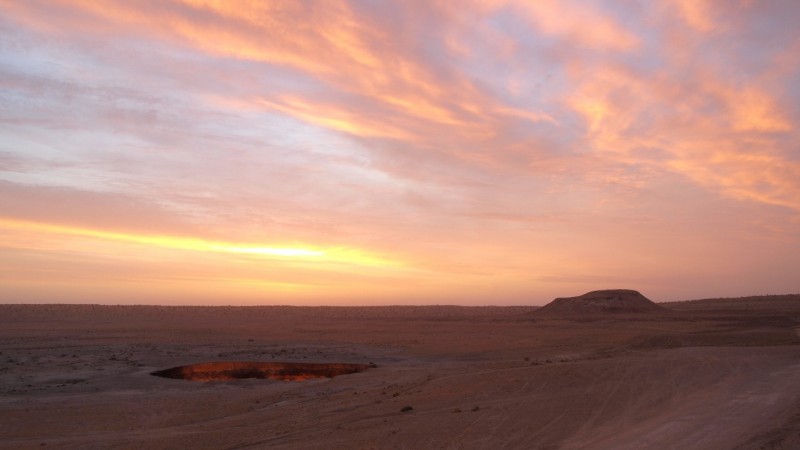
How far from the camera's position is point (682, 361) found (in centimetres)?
1919

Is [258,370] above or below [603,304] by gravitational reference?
below

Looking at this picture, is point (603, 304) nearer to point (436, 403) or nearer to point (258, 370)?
point (258, 370)

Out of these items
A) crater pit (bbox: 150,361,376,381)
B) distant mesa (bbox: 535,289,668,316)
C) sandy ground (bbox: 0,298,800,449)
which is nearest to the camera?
sandy ground (bbox: 0,298,800,449)

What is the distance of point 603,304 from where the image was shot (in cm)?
6856

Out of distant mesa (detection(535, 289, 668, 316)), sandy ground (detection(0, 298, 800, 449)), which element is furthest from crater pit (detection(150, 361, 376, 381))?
distant mesa (detection(535, 289, 668, 316))

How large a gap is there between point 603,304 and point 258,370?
161 feet

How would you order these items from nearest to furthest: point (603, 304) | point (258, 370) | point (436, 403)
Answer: point (436, 403) < point (258, 370) < point (603, 304)

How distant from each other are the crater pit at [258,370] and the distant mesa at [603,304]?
44388 millimetres

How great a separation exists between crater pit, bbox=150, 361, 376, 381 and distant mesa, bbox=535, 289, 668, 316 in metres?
44.4

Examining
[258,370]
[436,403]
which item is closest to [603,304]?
[258,370]

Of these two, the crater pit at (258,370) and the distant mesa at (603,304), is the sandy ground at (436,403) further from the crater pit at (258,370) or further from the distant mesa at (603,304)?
the distant mesa at (603,304)

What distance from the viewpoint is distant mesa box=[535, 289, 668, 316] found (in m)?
67.8

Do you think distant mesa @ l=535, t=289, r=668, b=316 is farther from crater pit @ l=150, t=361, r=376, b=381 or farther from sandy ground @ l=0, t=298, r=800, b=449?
crater pit @ l=150, t=361, r=376, b=381

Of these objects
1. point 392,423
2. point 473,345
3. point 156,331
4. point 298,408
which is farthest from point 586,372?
point 156,331
